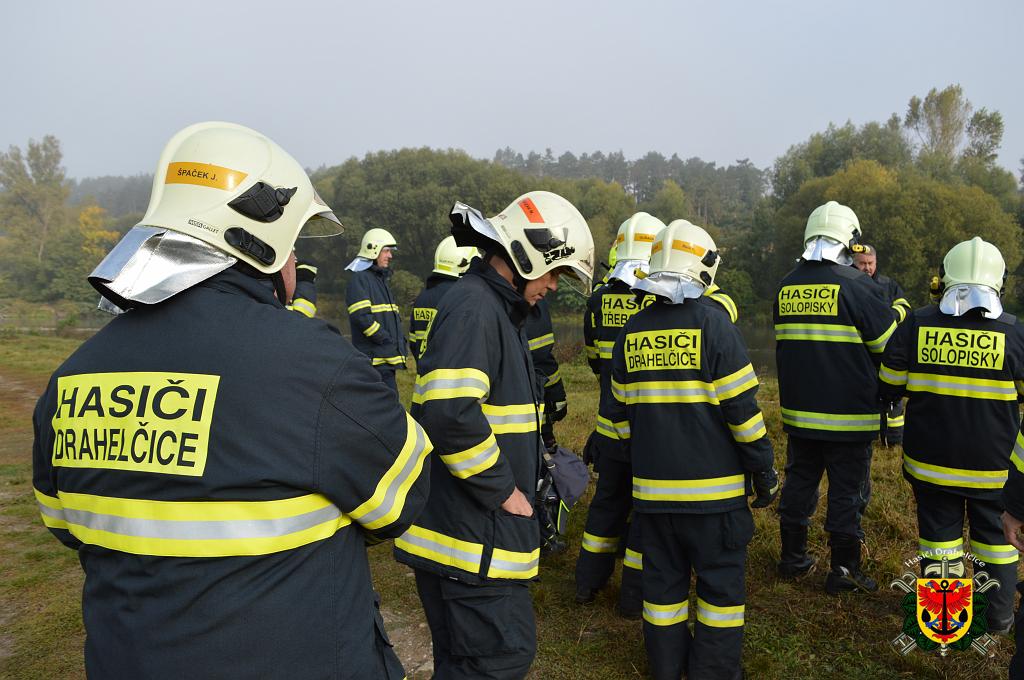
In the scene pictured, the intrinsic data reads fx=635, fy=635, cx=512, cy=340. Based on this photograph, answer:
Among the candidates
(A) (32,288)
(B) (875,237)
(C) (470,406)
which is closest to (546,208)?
(C) (470,406)

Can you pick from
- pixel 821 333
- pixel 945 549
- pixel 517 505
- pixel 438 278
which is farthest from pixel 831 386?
pixel 438 278

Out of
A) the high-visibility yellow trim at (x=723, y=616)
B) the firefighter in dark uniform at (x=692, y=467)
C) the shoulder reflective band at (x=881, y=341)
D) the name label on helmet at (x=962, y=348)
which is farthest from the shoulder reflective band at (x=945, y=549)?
the high-visibility yellow trim at (x=723, y=616)

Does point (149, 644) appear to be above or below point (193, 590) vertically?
below

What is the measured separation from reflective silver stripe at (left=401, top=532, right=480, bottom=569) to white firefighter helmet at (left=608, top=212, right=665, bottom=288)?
2927 mm

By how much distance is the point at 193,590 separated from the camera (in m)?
1.39

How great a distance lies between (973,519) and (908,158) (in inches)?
2153

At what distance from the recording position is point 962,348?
368 cm

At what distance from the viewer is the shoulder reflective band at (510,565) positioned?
244 centimetres

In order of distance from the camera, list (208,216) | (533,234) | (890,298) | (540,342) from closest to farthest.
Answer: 1. (208,216)
2. (533,234)
3. (540,342)
4. (890,298)

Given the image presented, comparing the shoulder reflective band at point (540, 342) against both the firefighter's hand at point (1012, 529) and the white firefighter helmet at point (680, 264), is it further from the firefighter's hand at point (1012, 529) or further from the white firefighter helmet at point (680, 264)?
the firefighter's hand at point (1012, 529)

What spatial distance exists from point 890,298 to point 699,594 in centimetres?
452

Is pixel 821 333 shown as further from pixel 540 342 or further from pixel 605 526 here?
pixel 540 342

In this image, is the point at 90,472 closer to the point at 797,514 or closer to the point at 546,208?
the point at 546,208

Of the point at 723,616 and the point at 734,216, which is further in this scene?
the point at 734,216
